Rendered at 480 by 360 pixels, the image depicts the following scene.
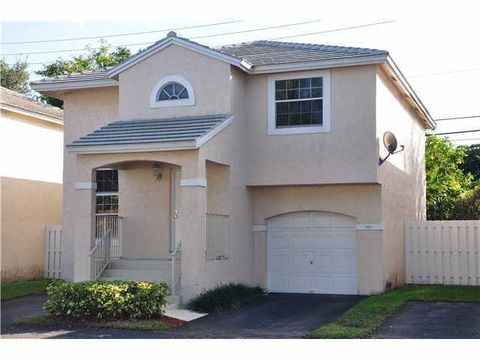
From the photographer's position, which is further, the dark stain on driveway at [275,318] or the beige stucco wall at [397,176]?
the beige stucco wall at [397,176]

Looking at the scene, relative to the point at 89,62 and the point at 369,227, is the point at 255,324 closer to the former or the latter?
the point at 369,227

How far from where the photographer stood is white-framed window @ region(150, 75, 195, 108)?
17797 mm

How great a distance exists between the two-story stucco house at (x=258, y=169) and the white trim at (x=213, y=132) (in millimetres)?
57

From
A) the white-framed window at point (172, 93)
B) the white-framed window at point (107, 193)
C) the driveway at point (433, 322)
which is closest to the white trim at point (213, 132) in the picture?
the white-framed window at point (172, 93)

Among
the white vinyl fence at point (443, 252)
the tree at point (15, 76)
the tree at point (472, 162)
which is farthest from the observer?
the tree at point (472, 162)

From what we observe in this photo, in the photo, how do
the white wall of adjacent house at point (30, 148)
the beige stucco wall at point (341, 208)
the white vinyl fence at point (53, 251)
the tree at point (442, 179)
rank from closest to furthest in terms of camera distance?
the beige stucco wall at point (341, 208)
the white wall of adjacent house at point (30, 148)
the white vinyl fence at point (53, 251)
the tree at point (442, 179)

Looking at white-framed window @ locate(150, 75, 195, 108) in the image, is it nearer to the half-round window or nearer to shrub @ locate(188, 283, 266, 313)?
the half-round window

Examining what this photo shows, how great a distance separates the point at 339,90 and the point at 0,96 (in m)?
10.6

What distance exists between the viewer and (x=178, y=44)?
1786 centimetres

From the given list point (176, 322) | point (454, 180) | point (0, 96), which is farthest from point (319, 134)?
point (454, 180)

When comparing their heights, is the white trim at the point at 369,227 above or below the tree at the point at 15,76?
below

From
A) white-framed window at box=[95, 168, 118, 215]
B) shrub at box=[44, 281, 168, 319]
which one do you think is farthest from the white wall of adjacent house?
shrub at box=[44, 281, 168, 319]

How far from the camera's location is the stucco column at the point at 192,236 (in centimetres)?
1540

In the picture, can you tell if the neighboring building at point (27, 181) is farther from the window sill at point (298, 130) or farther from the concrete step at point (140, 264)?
the window sill at point (298, 130)
